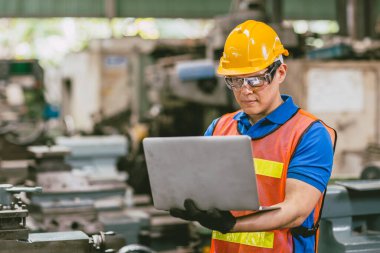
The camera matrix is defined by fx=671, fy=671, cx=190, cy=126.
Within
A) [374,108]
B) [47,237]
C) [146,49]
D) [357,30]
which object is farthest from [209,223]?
[146,49]

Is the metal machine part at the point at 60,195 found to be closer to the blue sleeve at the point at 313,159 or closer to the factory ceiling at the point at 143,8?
the blue sleeve at the point at 313,159

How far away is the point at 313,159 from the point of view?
1816 millimetres

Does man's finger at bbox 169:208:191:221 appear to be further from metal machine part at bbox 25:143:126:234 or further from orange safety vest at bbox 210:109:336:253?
metal machine part at bbox 25:143:126:234

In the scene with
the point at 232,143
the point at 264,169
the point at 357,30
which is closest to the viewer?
the point at 232,143

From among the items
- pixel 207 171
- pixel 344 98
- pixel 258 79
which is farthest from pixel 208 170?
pixel 344 98

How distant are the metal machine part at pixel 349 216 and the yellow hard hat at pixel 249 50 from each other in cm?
69

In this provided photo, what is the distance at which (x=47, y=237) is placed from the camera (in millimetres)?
2086

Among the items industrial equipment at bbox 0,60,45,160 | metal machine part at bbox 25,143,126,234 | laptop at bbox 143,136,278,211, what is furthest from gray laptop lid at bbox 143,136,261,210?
industrial equipment at bbox 0,60,45,160

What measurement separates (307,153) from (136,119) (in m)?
6.89

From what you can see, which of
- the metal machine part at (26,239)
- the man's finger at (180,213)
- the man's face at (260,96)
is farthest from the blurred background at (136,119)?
the man's face at (260,96)

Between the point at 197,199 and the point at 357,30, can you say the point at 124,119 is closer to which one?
the point at 357,30

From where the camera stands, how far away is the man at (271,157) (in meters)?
1.77

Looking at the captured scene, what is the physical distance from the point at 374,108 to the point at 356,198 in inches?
107

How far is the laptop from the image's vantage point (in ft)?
5.65
